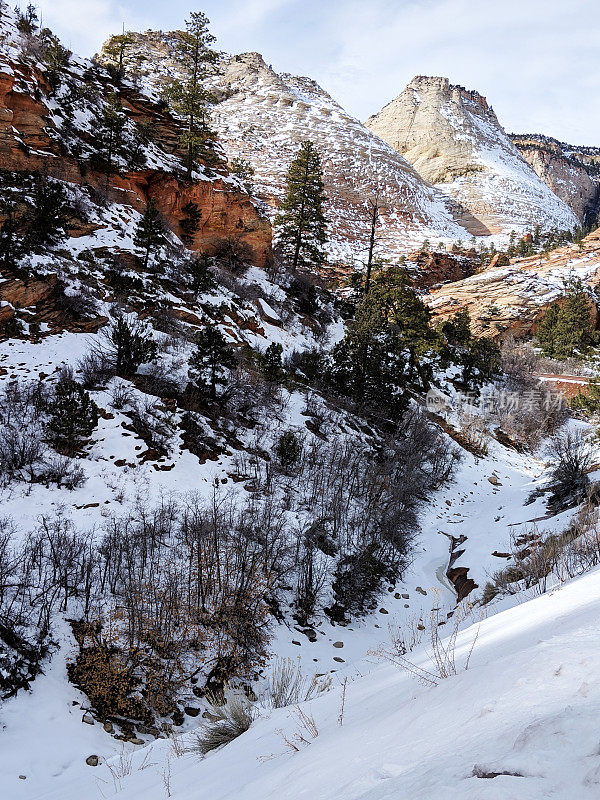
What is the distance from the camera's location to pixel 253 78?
74562 mm

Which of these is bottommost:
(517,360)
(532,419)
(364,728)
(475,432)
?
(532,419)

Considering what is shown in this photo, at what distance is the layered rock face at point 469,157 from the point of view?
231ft

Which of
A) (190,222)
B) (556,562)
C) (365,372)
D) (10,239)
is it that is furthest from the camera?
(190,222)

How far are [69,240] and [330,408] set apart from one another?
10.9 metres

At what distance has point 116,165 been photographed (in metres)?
18.8

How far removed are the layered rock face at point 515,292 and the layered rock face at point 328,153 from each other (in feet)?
37.0

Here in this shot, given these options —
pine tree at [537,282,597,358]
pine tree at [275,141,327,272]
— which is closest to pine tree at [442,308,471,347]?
pine tree at [275,141,327,272]

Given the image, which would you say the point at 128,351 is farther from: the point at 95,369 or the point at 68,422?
the point at 68,422

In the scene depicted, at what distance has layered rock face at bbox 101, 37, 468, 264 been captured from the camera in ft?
175

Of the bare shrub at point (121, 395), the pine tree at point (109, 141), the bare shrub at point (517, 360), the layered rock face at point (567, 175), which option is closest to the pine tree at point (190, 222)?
the pine tree at point (109, 141)

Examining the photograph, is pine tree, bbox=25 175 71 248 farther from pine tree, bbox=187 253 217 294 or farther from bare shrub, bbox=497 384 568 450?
bare shrub, bbox=497 384 568 450

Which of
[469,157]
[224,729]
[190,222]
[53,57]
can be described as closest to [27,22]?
[53,57]

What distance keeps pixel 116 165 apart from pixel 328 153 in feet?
172

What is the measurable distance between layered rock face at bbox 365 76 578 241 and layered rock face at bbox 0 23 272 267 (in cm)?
5450
